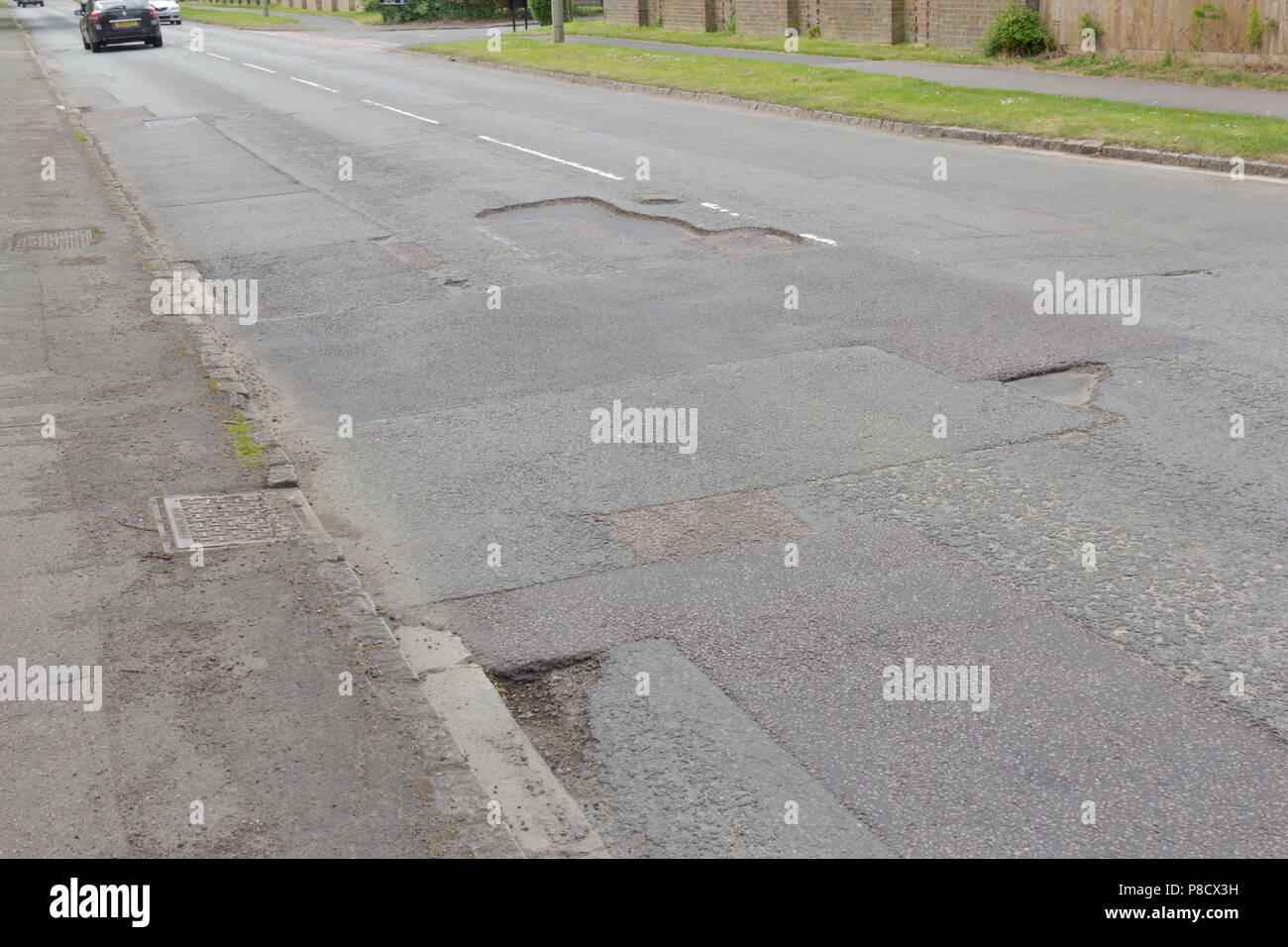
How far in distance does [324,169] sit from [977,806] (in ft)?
53.9

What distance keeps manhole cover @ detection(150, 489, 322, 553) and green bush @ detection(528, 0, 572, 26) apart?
166 feet

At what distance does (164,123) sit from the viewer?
83.3 ft

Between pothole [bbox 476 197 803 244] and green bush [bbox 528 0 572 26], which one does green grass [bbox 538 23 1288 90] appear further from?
pothole [bbox 476 197 803 244]

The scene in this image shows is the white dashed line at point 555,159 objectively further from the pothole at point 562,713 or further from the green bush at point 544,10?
the green bush at point 544,10

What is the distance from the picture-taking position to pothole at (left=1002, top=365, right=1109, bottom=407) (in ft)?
26.0

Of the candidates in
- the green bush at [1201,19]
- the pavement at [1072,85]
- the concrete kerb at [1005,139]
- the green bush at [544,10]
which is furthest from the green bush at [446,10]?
the green bush at [1201,19]

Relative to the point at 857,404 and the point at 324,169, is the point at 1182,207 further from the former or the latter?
the point at 324,169

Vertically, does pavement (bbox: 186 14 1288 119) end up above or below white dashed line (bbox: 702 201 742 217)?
above

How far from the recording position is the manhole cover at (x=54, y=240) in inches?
523

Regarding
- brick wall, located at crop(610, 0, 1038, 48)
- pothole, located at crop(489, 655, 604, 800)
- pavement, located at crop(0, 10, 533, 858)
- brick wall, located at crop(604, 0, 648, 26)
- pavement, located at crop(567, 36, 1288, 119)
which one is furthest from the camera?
brick wall, located at crop(604, 0, 648, 26)

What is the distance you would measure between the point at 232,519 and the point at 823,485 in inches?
114

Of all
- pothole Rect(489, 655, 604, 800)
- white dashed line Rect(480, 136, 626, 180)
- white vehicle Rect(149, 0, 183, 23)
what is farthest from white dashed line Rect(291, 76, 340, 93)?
white vehicle Rect(149, 0, 183, 23)

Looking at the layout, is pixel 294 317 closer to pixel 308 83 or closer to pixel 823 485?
pixel 823 485

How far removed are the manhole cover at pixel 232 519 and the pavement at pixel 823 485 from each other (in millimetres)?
279
